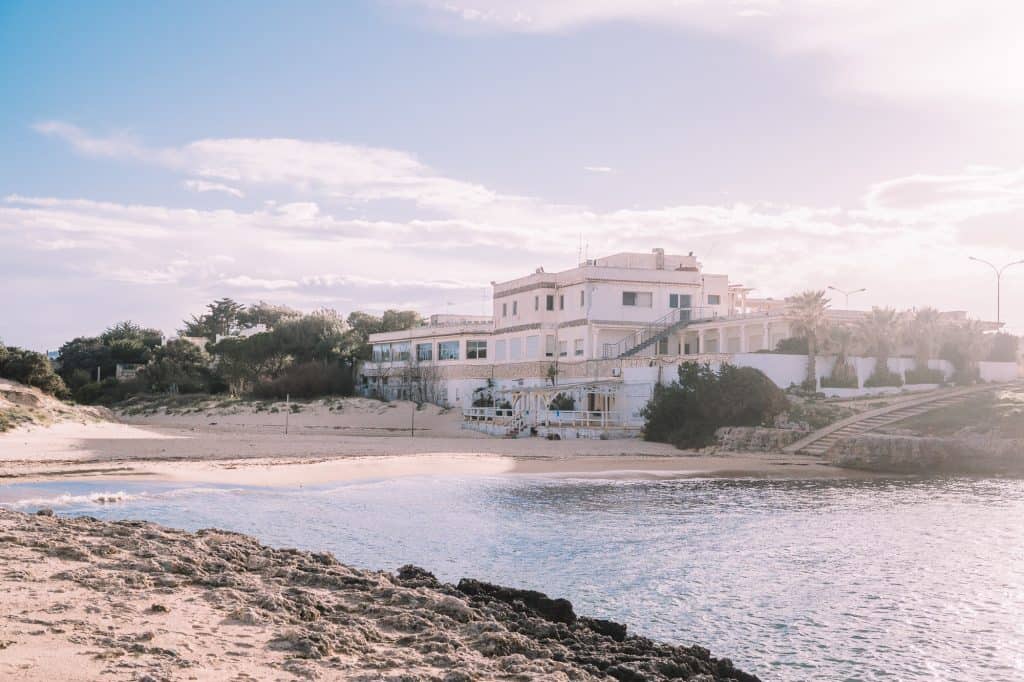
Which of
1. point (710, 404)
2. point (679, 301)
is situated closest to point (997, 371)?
point (679, 301)

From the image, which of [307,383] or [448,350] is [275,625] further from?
[307,383]

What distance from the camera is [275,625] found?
1004 cm

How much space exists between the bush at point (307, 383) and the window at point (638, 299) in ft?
72.7

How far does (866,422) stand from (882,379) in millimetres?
8229

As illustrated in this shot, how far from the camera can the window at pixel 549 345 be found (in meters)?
59.4

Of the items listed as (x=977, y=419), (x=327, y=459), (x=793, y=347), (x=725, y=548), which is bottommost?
(x=725, y=548)

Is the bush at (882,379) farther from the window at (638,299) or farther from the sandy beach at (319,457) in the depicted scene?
the window at (638,299)

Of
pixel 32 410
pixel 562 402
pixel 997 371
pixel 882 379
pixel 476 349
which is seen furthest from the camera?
pixel 476 349

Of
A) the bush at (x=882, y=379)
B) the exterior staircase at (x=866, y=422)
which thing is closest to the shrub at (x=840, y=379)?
the bush at (x=882, y=379)

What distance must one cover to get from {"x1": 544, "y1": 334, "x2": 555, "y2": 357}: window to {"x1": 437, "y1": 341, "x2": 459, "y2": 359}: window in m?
8.95

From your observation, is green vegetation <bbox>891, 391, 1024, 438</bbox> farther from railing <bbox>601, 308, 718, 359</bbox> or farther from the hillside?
the hillside

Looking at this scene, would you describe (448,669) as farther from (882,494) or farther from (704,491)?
(882,494)

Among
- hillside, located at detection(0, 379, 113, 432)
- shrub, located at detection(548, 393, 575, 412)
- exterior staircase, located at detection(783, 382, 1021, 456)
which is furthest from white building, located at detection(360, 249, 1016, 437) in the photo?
hillside, located at detection(0, 379, 113, 432)

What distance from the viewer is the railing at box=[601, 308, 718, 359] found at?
2211 inches
